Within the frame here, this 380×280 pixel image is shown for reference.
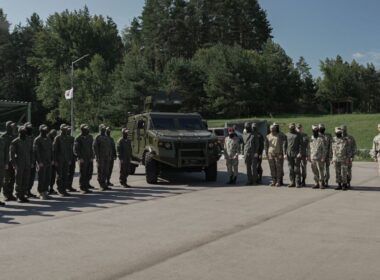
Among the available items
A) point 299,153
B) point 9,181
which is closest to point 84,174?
point 9,181

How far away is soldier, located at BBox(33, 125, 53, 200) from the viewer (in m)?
12.4

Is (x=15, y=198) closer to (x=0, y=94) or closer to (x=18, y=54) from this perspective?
(x=0, y=94)

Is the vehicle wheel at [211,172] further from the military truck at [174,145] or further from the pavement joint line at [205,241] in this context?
the pavement joint line at [205,241]

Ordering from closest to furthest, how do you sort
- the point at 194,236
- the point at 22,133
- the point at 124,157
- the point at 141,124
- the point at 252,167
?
the point at 194,236 < the point at 22,133 < the point at 124,157 < the point at 252,167 < the point at 141,124

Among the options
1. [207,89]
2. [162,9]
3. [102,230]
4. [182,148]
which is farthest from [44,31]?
[102,230]

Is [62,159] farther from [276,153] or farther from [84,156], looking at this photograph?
[276,153]

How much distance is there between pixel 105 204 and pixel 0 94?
208 ft

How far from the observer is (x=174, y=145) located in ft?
49.9

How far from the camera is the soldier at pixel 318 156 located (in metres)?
14.1

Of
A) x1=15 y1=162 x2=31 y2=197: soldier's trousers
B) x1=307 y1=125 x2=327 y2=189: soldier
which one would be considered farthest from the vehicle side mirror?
x1=307 y1=125 x2=327 y2=189: soldier

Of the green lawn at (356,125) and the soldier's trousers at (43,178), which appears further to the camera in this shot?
the green lawn at (356,125)

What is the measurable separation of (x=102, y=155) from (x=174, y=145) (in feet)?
Result: 6.88

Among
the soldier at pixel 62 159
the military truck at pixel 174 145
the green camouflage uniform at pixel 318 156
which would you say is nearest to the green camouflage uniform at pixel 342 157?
the green camouflage uniform at pixel 318 156

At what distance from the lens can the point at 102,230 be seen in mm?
8469
